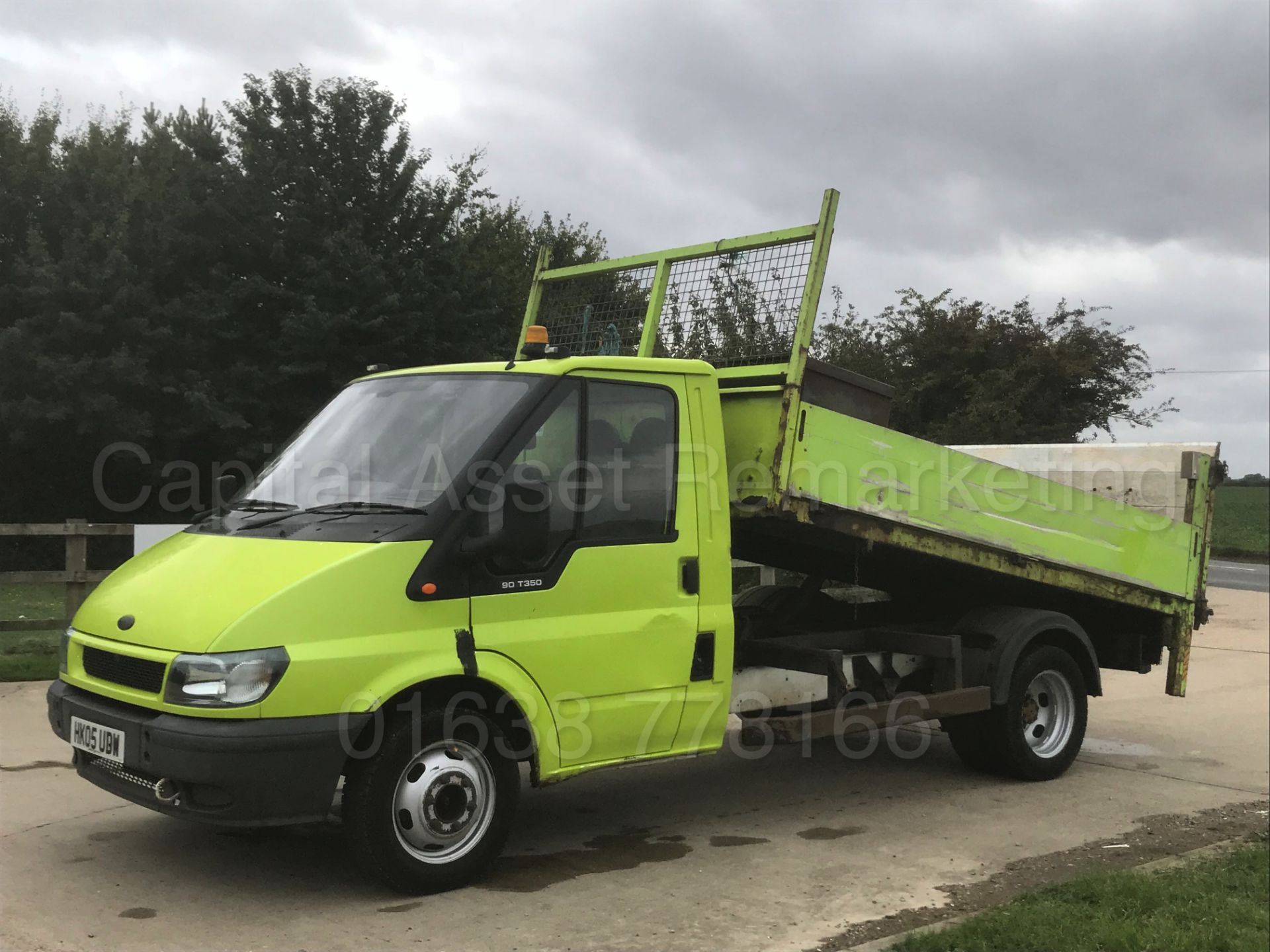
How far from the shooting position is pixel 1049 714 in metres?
7.80

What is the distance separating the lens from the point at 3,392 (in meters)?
23.8

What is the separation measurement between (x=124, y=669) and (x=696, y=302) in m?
3.40

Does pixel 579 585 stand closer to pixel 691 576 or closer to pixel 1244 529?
pixel 691 576

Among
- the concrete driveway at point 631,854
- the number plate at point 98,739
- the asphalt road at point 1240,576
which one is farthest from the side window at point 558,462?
the asphalt road at point 1240,576

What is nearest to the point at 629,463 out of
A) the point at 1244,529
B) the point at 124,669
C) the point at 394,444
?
the point at 394,444

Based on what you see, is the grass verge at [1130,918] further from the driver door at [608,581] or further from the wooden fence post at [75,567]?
the wooden fence post at [75,567]

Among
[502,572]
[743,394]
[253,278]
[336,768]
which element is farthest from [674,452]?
[253,278]

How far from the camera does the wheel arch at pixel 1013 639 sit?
24.0 feet

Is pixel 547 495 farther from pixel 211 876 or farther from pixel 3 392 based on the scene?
pixel 3 392

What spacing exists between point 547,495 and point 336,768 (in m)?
1.40

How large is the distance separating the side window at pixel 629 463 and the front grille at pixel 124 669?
5.96ft

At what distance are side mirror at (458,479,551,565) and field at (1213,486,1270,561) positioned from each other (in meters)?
16.2

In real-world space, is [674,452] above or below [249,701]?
above

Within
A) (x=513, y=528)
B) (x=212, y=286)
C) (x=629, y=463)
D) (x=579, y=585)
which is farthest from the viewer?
(x=212, y=286)
